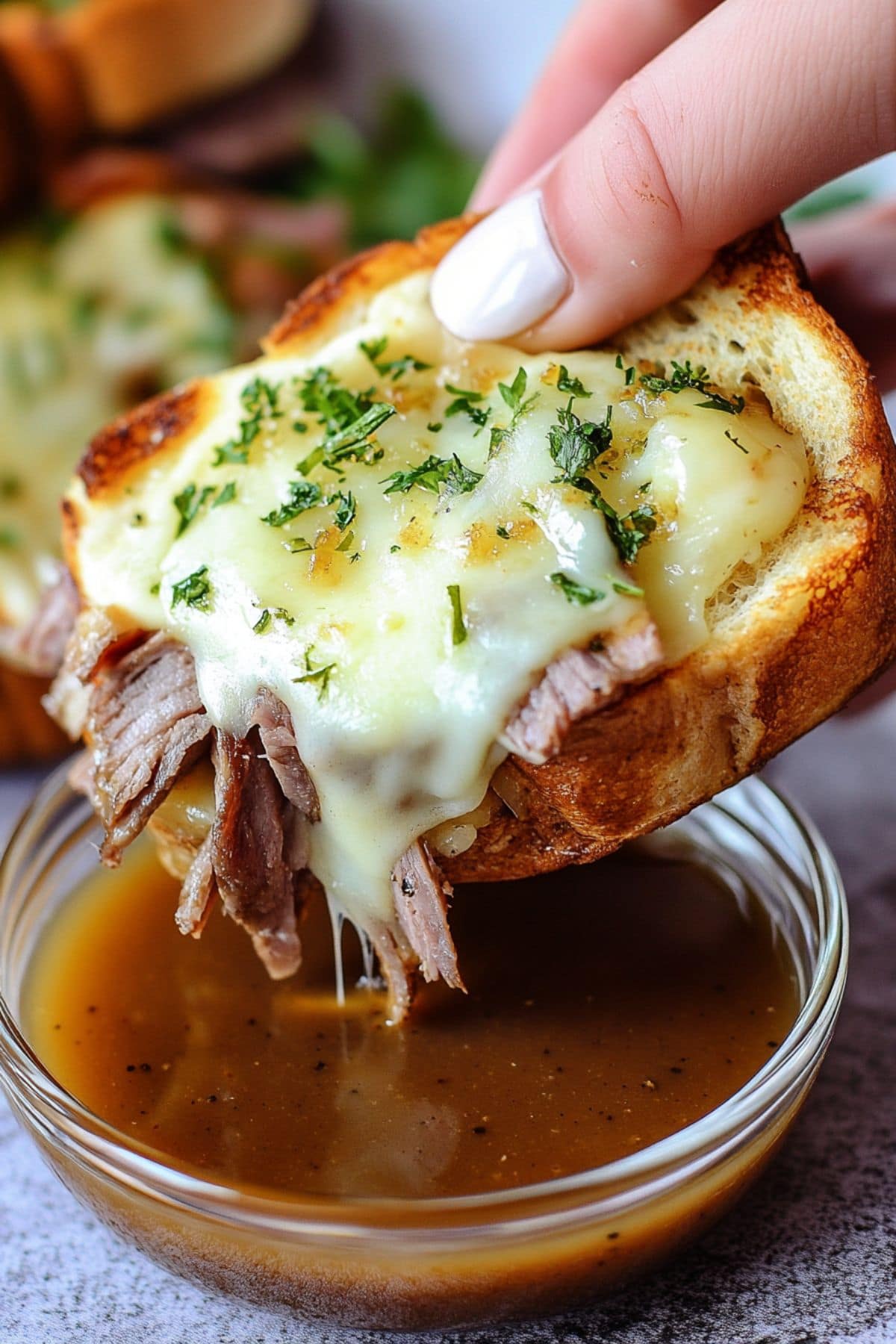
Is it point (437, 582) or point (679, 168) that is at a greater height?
point (679, 168)

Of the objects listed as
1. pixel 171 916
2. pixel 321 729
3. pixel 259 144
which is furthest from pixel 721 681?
pixel 259 144

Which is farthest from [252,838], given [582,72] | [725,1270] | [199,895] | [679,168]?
[582,72]

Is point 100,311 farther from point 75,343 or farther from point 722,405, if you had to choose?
point 722,405

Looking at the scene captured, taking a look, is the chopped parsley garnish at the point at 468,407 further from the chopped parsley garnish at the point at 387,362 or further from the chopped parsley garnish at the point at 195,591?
the chopped parsley garnish at the point at 195,591

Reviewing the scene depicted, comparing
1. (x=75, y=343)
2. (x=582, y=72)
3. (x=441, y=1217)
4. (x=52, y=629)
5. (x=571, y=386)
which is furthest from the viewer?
(x=75, y=343)

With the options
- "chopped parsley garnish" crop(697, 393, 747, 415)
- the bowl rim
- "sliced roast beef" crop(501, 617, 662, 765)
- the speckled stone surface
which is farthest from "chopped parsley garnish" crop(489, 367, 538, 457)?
the speckled stone surface
